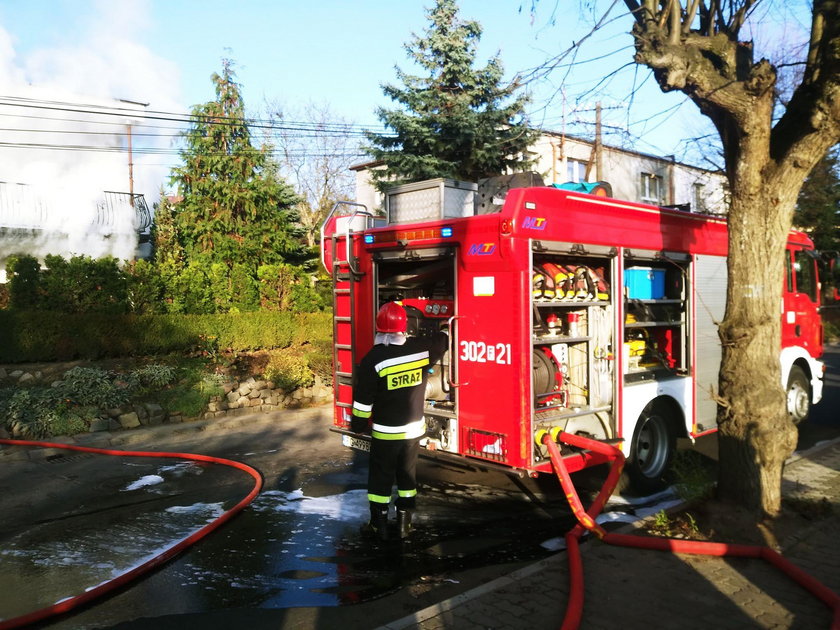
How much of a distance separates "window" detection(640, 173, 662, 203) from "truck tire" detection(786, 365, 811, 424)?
73.3ft

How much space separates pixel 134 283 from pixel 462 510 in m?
8.17

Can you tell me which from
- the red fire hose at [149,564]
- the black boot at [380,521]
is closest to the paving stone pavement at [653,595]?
the black boot at [380,521]

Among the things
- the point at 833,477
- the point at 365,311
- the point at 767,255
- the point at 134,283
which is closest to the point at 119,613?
the point at 365,311

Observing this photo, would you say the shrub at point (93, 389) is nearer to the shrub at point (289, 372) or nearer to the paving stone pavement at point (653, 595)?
the shrub at point (289, 372)

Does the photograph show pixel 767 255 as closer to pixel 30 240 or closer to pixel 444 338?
pixel 444 338

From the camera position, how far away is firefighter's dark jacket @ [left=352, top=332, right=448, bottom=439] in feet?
17.3

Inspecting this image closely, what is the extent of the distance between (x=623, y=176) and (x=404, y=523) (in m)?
27.0

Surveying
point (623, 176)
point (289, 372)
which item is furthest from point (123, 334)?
point (623, 176)

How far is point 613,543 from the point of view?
4.77 m

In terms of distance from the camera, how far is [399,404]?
17.5 ft

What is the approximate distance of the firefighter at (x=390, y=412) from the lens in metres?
5.29

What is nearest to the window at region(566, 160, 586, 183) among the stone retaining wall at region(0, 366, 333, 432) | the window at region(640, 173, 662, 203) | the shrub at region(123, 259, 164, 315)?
the window at region(640, 173, 662, 203)

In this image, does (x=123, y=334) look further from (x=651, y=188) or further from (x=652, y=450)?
(x=651, y=188)

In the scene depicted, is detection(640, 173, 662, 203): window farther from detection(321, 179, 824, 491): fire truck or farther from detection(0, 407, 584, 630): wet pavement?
detection(0, 407, 584, 630): wet pavement
